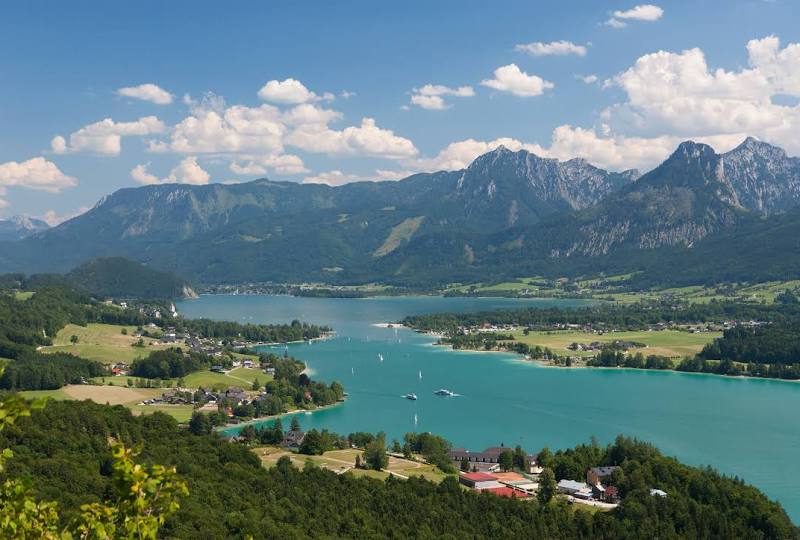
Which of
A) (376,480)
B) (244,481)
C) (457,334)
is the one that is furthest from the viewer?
(457,334)

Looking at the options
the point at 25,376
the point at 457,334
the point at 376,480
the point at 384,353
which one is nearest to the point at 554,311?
the point at 457,334

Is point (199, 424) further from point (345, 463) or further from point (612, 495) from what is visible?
point (612, 495)

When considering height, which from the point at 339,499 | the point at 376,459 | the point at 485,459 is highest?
the point at 339,499

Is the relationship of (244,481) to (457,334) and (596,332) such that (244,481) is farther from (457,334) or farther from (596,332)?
(596,332)

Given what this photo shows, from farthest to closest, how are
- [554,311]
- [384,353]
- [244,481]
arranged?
[554,311] < [384,353] < [244,481]

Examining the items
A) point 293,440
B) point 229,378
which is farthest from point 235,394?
point 293,440

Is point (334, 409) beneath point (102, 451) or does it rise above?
beneath

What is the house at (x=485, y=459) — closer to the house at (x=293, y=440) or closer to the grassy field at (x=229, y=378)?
the house at (x=293, y=440)

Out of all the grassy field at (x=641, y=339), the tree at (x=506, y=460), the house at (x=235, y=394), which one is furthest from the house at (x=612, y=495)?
the grassy field at (x=641, y=339)
